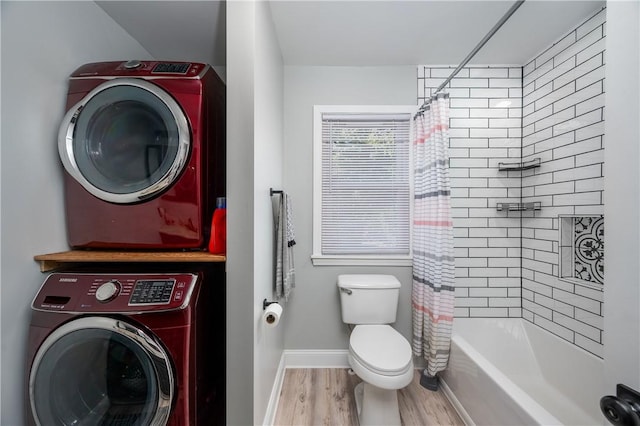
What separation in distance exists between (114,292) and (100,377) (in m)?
0.41

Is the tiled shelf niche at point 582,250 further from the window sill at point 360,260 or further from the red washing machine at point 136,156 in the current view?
the red washing machine at point 136,156

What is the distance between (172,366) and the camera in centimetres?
96

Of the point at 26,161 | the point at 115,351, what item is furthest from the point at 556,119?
the point at 26,161

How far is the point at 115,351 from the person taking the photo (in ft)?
3.26

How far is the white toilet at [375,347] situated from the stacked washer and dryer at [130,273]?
0.83 metres

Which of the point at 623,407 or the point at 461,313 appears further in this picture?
the point at 461,313

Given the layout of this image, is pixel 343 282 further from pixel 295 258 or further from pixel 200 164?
pixel 200 164

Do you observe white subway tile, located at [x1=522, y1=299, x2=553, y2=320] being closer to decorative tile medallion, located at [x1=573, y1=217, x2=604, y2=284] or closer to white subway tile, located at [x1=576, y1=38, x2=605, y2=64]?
decorative tile medallion, located at [x1=573, y1=217, x2=604, y2=284]

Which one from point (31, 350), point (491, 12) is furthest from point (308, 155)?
point (31, 350)

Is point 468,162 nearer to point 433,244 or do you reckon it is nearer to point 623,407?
point 433,244

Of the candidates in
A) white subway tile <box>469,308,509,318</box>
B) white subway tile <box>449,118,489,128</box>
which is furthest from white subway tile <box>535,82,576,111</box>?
white subway tile <box>469,308,509,318</box>

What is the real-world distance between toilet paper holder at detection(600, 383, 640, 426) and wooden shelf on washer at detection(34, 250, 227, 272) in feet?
4.06

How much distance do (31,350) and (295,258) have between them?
142cm

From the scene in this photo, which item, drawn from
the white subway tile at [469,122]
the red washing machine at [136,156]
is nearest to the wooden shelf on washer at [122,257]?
the red washing machine at [136,156]
